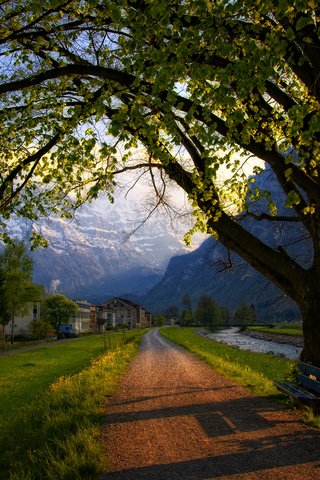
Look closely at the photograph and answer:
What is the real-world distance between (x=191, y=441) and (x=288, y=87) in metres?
8.53

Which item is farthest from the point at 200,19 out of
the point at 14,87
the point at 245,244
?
the point at 245,244

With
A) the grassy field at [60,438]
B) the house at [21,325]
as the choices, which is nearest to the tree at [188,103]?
the grassy field at [60,438]

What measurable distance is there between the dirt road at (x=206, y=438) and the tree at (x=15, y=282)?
171 feet

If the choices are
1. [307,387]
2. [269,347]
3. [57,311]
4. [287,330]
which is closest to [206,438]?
[307,387]

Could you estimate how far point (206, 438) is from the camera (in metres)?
8.74

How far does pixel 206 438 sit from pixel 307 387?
4166 mm

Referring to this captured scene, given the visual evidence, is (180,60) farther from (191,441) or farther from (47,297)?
(47,297)

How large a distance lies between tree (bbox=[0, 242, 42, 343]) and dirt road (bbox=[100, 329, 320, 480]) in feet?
171

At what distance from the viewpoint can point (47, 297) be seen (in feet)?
378

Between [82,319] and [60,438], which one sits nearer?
[60,438]

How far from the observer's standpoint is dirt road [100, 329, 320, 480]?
6961 millimetres

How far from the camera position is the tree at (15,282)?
6287cm

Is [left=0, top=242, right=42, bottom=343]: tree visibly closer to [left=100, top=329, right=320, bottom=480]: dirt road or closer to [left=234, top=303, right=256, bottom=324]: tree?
[left=100, top=329, right=320, bottom=480]: dirt road

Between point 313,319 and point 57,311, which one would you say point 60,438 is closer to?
point 313,319
